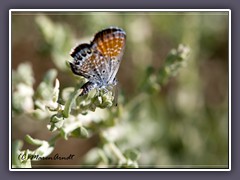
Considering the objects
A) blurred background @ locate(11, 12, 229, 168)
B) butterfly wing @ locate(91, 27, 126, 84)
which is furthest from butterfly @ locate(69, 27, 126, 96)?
blurred background @ locate(11, 12, 229, 168)

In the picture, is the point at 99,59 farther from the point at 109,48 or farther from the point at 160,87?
the point at 160,87

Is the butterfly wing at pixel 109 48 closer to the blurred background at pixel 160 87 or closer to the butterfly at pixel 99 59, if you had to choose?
the butterfly at pixel 99 59

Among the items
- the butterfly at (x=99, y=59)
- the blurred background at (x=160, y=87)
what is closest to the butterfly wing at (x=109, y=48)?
the butterfly at (x=99, y=59)

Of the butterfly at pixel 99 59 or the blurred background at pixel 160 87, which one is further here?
the blurred background at pixel 160 87

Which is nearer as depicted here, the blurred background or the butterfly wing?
the butterfly wing

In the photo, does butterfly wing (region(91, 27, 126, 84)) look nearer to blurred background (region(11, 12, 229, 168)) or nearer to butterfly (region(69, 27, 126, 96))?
butterfly (region(69, 27, 126, 96))
